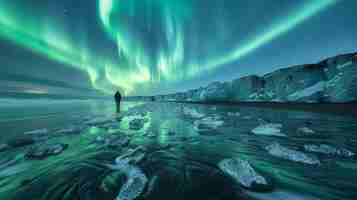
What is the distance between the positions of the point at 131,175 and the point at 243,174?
2120 millimetres

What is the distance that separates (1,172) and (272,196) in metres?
5.22

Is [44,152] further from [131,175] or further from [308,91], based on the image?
[308,91]

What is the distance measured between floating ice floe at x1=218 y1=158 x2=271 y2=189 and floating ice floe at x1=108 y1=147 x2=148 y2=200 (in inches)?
63.8

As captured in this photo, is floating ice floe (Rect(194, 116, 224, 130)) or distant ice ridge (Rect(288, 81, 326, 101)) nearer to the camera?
floating ice floe (Rect(194, 116, 224, 130))

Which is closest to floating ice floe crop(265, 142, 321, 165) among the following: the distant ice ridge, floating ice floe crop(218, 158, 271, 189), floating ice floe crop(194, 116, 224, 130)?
floating ice floe crop(218, 158, 271, 189)

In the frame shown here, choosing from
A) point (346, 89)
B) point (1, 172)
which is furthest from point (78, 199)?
point (346, 89)

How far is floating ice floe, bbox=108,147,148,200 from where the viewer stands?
1.84 meters

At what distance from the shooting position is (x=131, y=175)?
2334 mm

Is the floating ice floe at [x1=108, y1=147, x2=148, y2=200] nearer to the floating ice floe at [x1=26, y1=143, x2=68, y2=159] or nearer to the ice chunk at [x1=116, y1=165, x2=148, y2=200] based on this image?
the ice chunk at [x1=116, y1=165, x2=148, y2=200]

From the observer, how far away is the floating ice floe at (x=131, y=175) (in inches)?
72.5

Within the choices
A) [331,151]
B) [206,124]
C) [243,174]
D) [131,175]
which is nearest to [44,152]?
[131,175]

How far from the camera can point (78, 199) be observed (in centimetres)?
180

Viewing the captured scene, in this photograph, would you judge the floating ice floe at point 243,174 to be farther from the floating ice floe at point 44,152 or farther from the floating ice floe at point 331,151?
the floating ice floe at point 44,152

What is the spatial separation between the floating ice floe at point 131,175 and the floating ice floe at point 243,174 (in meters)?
1.62
